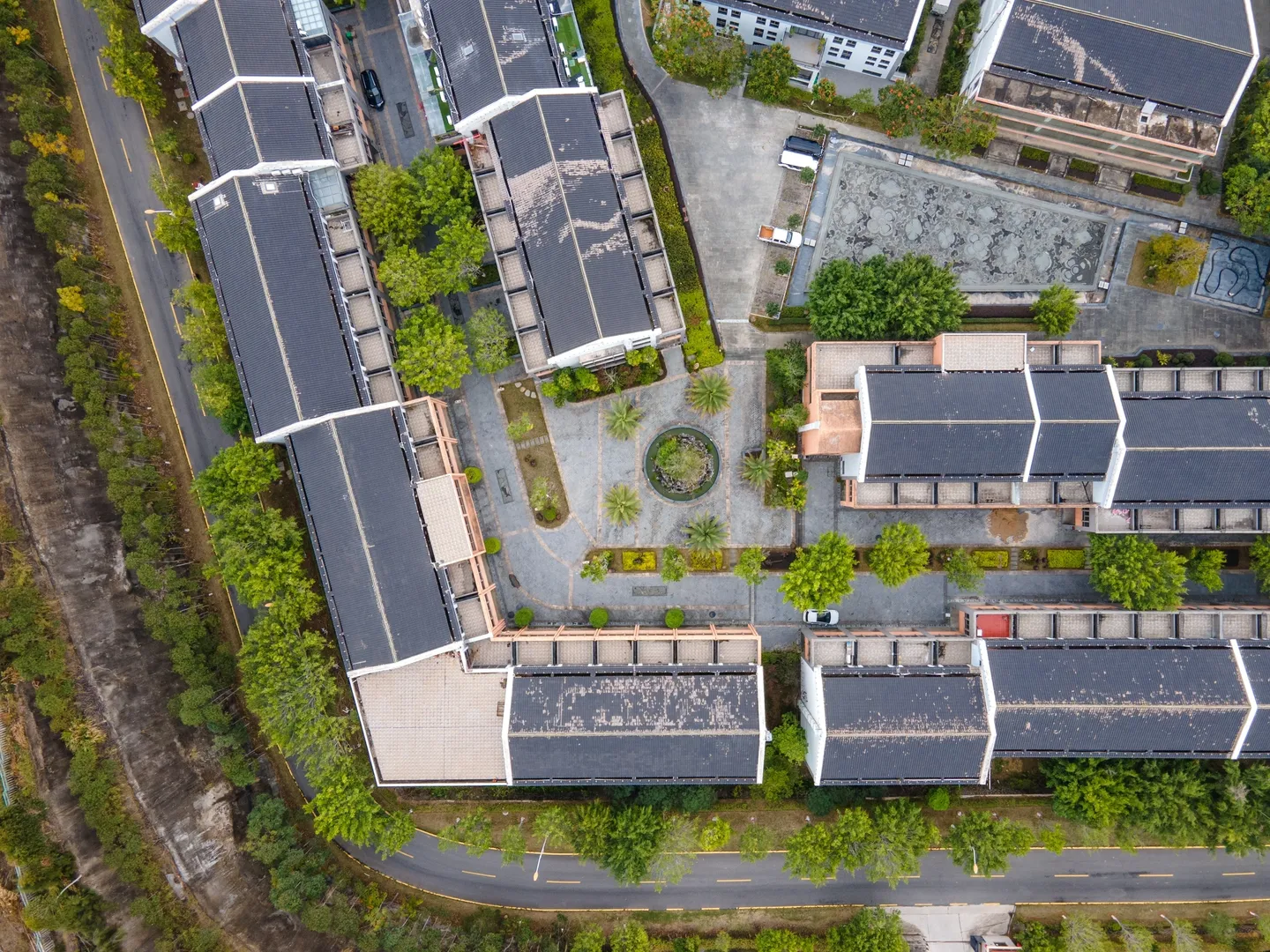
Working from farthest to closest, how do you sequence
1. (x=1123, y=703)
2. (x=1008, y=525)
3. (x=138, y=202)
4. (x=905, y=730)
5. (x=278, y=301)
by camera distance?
(x=138, y=202) < (x=1008, y=525) < (x=1123, y=703) < (x=278, y=301) < (x=905, y=730)

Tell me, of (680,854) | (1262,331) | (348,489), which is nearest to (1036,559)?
(1262,331)

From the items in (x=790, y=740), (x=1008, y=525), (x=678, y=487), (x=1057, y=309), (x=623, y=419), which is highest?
(x=1057, y=309)

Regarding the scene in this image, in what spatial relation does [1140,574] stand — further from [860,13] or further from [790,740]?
[860,13]

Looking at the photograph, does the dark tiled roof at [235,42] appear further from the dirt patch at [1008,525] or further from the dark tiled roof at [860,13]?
the dirt patch at [1008,525]

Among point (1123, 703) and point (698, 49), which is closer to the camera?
A: point (1123, 703)

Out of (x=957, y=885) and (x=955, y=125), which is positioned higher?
(x=955, y=125)

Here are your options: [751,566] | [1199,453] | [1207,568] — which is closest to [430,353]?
[751,566]
